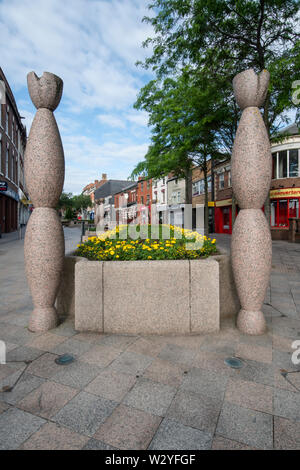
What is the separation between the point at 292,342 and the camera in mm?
3574

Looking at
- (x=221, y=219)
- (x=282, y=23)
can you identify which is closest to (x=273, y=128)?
(x=282, y=23)

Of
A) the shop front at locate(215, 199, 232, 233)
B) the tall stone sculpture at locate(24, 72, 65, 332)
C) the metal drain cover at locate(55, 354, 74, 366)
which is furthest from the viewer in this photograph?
the shop front at locate(215, 199, 232, 233)

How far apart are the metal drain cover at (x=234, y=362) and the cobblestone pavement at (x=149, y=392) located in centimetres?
6

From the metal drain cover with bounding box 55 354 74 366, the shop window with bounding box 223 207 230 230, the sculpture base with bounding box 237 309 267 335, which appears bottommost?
the metal drain cover with bounding box 55 354 74 366

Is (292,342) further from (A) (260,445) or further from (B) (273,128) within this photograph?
(B) (273,128)

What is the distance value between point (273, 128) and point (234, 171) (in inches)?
480

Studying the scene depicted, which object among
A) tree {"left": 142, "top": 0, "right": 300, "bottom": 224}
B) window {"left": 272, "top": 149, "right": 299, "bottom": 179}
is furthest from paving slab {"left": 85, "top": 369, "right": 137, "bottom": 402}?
window {"left": 272, "top": 149, "right": 299, "bottom": 179}

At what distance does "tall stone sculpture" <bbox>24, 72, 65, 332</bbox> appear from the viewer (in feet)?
12.1

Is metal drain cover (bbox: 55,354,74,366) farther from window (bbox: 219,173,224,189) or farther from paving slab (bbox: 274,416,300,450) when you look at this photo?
window (bbox: 219,173,224,189)

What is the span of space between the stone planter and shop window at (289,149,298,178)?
71.1 ft

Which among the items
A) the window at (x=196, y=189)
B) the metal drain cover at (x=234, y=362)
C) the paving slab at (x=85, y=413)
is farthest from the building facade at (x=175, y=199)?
the paving slab at (x=85, y=413)

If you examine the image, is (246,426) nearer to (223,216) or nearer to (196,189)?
(223,216)

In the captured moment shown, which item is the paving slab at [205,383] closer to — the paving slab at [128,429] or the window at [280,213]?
the paving slab at [128,429]

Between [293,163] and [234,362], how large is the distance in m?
22.8
